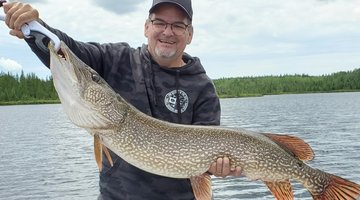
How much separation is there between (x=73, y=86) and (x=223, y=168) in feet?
3.67

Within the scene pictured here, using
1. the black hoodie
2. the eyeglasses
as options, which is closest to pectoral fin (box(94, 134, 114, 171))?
the black hoodie

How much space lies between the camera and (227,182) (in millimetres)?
11180

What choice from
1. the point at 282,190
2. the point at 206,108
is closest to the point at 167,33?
the point at 206,108

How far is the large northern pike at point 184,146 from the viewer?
2.93 metres

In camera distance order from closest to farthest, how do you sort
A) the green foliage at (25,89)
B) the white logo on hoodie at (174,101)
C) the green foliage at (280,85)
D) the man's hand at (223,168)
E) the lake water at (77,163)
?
the man's hand at (223,168)
the white logo on hoodie at (174,101)
the lake water at (77,163)
the green foliage at (25,89)
the green foliage at (280,85)

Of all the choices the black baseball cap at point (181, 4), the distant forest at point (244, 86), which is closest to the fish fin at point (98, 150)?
the black baseball cap at point (181, 4)

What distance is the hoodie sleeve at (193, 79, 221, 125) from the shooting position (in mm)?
3453

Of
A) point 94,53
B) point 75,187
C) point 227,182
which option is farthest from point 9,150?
point 94,53

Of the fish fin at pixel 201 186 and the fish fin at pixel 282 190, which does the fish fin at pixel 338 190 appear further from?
the fish fin at pixel 201 186

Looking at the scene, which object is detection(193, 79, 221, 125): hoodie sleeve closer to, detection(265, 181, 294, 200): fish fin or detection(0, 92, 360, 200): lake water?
detection(265, 181, 294, 200): fish fin

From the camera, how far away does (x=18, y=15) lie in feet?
8.77

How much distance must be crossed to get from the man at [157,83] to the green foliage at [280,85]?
67.3 metres

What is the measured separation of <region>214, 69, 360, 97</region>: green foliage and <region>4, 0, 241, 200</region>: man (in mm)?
67284

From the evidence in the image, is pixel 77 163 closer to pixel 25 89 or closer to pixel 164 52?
pixel 164 52
